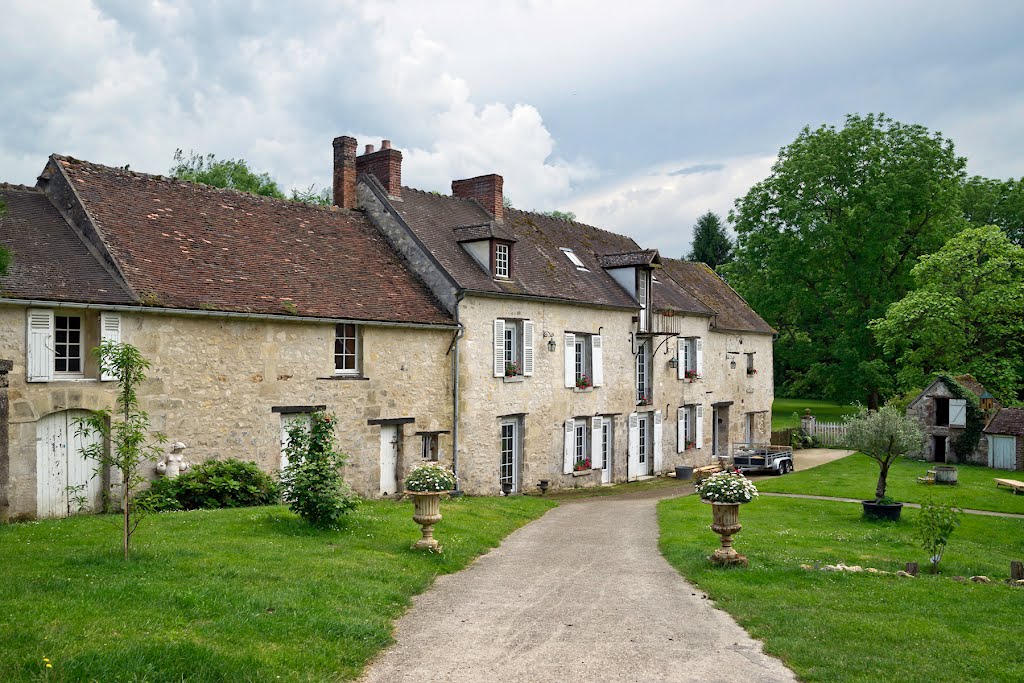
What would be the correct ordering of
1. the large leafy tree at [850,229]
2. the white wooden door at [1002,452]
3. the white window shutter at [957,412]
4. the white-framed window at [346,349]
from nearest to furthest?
the white-framed window at [346,349]
the white wooden door at [1002,452]
the white window shutter at [957,412]
the large leafy tree at [850,229]

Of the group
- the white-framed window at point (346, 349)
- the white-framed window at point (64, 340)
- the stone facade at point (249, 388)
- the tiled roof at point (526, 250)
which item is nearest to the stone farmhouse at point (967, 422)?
the tiled roof at point (526, 250)

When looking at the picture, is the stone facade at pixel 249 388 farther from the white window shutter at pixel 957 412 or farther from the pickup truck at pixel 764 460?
the white window shutter at pixel 957 412

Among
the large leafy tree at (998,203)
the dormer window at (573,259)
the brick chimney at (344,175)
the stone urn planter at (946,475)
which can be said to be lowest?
the stone urn planter at (946,475)

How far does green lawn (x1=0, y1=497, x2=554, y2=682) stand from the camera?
6.88 m

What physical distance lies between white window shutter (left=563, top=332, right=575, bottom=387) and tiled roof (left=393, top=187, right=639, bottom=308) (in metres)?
1.24

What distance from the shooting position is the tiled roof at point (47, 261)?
14.4m

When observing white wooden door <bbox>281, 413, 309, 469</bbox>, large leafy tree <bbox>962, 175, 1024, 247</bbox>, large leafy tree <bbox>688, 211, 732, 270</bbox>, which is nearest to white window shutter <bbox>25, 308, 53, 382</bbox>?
white wooden door <bbox>281, 413, 309, 469</bbox>

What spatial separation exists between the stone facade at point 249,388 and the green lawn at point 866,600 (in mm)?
7028

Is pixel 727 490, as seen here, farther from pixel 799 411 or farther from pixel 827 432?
pixel 799 411

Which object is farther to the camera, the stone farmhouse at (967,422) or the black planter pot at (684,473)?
the black planter pot at (684,473)

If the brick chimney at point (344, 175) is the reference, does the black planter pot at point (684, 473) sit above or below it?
below

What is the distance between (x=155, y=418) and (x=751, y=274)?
34299 millimetres

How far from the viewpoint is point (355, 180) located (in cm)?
2423

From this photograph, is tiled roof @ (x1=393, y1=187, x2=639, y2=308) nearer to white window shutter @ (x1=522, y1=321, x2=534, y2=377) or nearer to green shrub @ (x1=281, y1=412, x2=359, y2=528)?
white window shutter @ (x1=522, y1=321, x2=534, y2=377)
